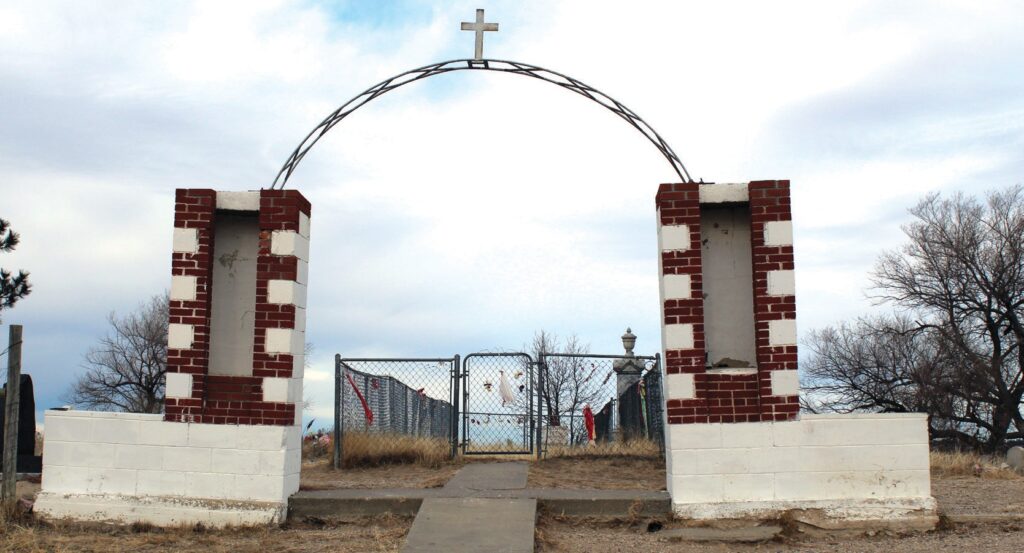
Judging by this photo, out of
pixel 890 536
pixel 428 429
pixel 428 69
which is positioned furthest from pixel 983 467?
pixel 428 69

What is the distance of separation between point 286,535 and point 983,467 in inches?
452

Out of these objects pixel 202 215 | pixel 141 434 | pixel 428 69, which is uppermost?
pixel 428 69

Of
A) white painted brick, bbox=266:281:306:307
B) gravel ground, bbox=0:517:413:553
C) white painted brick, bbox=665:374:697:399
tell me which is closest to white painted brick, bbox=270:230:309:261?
white painted brick, bbox=266:281:306:307

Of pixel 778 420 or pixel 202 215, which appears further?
pixel 202 215

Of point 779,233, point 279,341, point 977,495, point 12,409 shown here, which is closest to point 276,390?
point 279,341

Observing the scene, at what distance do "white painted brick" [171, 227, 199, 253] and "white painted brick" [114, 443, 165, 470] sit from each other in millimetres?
1924

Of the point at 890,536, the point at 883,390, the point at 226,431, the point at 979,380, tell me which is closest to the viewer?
the point at 890,536

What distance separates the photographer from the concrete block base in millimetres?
8500

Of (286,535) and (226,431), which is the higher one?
(226,431)

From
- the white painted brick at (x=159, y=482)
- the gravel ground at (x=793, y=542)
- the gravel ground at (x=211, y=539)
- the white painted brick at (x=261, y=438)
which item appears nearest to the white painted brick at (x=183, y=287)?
the white painted brick at (x=261, y=438)

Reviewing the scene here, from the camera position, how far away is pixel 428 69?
9.76 m

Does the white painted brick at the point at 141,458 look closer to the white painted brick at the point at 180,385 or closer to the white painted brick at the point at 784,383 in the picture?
the white painted brick at the point at 180,385

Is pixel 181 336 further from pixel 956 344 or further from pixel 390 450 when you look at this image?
pixel 956 344

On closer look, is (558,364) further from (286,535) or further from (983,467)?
(286,535)
